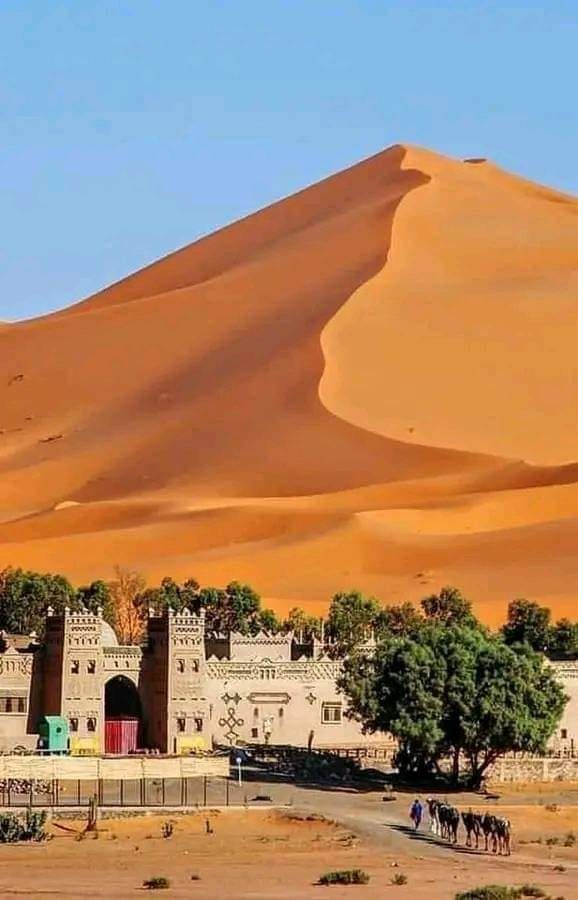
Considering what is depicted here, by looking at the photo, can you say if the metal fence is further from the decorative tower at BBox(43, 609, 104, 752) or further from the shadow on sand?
the decorative tower at BBox(43, 609, 104, 752)

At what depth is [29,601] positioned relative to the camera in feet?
241

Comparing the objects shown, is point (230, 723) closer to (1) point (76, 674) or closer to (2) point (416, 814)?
(1) point (76, 674)

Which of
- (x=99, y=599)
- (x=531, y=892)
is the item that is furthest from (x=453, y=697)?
(x=99, y=599)

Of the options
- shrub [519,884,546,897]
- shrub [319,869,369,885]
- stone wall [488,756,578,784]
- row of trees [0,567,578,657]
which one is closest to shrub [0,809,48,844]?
shrub [319,869,369,885]

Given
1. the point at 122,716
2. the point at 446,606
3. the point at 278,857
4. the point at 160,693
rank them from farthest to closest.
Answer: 1. the point at 446,606
2. the point at 122,716
3. the point at 160,693
4. the point at 278,857

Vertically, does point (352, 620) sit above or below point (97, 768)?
above

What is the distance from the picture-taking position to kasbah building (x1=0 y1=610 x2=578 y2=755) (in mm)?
55938

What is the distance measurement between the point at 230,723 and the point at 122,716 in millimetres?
2834

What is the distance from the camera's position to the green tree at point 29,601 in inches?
2820

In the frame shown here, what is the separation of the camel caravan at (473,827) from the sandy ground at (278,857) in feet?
1.12

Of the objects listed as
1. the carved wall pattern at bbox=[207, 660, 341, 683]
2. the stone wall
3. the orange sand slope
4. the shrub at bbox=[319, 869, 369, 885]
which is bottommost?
the shrub at bbox=[319, 869, 369, 885]

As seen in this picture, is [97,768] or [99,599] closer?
[97,768]

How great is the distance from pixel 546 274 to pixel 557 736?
3278 inches

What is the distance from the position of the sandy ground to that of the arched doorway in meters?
9.60
